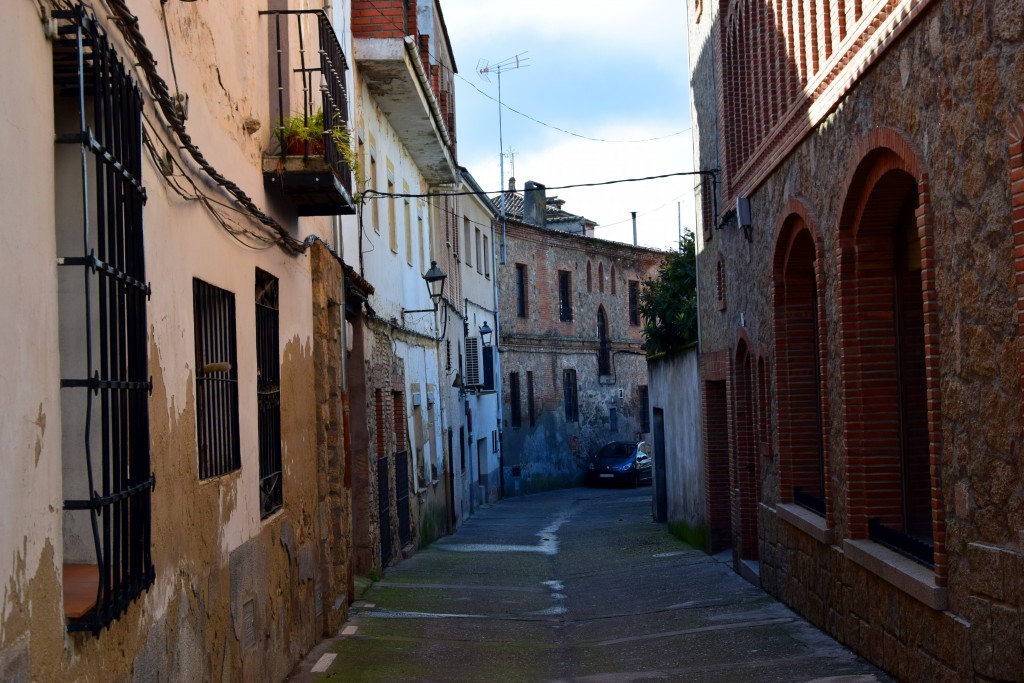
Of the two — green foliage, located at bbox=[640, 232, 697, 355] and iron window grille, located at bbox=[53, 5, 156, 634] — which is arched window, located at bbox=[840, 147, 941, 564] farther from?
green foliage, located at bbox=[640, 232, 697, 355]

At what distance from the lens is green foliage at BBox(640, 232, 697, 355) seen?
20172 millimetres

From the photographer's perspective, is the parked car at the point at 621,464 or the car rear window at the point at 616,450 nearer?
the parked car at the point at 621,464

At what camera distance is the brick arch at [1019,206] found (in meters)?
5.61

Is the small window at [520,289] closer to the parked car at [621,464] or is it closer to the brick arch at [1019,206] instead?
the parked car at [621,464]

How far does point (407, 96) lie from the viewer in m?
16.3

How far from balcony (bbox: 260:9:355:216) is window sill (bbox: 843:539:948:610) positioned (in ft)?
15.7

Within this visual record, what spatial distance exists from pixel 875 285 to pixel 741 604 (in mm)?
4086

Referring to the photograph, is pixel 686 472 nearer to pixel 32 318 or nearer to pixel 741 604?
pixel 741 604

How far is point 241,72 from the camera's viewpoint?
26.7ft

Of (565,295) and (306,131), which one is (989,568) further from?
(565,295)

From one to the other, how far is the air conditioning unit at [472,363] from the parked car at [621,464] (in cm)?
988

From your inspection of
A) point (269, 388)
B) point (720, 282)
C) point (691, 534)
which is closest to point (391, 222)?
point (720, 282)

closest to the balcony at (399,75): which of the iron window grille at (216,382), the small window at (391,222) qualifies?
the small window at (391,222)

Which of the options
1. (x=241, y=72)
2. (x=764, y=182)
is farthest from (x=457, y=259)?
(x=241, y=72)
